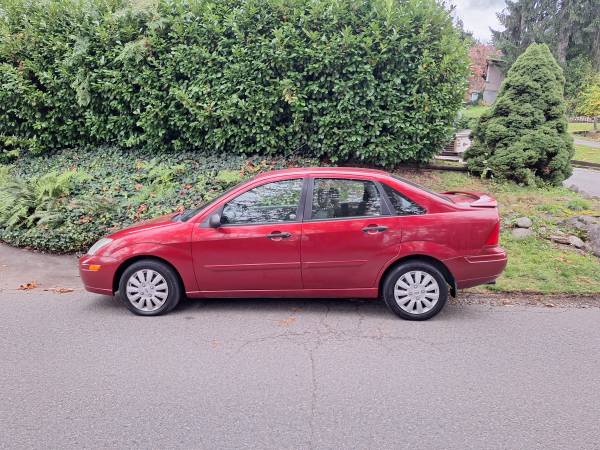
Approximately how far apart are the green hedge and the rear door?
11.2 ft

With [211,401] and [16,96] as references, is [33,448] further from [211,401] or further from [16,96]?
[16,96]

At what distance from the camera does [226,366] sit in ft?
13.2

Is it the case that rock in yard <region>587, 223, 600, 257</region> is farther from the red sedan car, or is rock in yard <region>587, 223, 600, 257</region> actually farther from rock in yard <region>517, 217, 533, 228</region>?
the red sedan car

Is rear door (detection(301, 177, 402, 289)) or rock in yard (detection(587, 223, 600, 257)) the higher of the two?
rear door (detection(301, 177, 402, 289))

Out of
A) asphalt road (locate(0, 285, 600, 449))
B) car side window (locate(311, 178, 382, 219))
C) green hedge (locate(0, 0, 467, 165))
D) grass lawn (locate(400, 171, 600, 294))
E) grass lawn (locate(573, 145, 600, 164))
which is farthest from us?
grass lawn (locate(573, 145, 600, 164))

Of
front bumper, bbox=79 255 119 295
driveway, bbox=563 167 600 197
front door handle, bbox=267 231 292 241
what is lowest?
driveway, bbox=563 167 600 197

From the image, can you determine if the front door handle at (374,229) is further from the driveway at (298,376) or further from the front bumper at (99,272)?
the front bumper at (99,272)

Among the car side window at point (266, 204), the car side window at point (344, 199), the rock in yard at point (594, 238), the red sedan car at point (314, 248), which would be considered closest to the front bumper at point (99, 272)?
the red sedan car at point (314, 248)

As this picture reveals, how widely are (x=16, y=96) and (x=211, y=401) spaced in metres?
8.55

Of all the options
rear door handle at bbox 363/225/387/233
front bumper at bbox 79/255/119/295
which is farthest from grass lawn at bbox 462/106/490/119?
front bumper at bbox 79/255/119/295

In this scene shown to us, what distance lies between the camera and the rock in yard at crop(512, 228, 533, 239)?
7166 millimetres

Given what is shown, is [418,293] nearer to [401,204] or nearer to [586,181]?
[401,204]

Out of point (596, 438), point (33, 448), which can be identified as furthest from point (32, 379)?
point (596, 438)

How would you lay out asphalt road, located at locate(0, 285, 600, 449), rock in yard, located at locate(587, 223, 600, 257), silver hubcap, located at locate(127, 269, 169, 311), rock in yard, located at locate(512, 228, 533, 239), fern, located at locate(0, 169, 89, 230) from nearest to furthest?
asphalt road, located at locate(0, 285, 600, 449) → silver hubcap, located at locate(127, 269, 169, 311) → rock in yard, located at locate(587, 223, 600, 257) → rock in yard, located at locate(512, 228, 533, 239) → fern, located at locate(0, 169, 89, 230)
